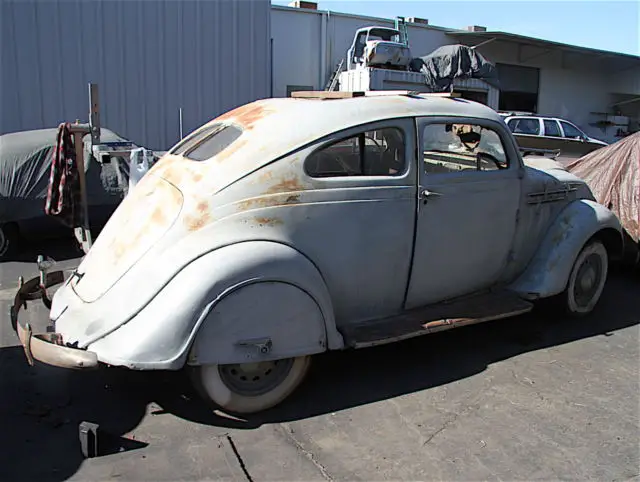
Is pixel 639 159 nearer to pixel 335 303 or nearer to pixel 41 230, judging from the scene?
pixel 335 303

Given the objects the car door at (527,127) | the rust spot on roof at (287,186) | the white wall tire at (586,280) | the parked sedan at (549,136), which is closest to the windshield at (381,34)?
the parked sedan at (549,136)

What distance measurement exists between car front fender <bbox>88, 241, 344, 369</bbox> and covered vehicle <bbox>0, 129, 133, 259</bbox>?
4338 mm

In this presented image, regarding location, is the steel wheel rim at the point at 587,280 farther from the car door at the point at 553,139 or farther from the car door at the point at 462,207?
the car door at the point at 553,139

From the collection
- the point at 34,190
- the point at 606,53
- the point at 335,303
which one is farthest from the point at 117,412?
the point at 606,53

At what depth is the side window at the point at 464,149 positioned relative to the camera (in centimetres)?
466

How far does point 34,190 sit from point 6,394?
378 centimetres

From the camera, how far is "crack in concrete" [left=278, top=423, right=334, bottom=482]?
3.12 meters

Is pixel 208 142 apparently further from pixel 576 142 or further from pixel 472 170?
pixel 576 142

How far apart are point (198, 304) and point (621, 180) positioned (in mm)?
5580

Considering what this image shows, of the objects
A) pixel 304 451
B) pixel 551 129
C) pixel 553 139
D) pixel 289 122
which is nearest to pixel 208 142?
pixel 289 122

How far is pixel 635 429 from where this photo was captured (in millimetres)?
3662

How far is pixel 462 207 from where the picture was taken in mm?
4309

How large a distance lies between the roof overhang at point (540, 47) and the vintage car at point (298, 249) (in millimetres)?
17303

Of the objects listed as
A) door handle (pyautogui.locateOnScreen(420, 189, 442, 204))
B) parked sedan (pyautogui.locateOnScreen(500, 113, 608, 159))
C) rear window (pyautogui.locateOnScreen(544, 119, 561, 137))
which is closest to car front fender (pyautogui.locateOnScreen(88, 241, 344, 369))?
door handle (pyautogui.locateOnScreen(420, 189, 442, 204))
